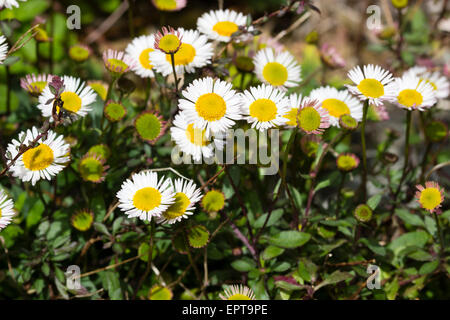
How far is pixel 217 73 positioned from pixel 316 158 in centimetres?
49

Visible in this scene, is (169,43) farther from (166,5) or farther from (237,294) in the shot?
(237,294)

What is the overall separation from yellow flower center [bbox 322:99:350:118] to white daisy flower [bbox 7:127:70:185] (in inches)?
32.5

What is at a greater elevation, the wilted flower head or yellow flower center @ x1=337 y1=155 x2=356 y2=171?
the wilted flower head

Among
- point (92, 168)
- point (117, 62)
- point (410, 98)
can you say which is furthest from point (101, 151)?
point (410, 98)

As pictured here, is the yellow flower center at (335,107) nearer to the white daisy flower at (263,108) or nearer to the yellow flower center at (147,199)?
the white daisy flower at (263,108)

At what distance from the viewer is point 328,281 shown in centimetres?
151

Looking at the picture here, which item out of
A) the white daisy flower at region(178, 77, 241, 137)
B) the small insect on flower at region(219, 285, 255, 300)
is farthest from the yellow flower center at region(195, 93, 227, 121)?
the small insect on flower at region(219, 285, 255, 300)

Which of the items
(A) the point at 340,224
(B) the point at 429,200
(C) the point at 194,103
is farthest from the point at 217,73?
(B) the point at 429,200

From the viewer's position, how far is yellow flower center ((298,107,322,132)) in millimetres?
1254

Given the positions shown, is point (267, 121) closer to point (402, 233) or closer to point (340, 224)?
point (340, 224)

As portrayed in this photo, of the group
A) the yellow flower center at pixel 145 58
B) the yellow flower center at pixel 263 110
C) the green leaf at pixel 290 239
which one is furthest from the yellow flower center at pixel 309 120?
the yellow flower center at pixel 145 58

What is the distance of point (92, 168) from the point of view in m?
1.50

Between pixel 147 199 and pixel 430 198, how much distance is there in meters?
0.80

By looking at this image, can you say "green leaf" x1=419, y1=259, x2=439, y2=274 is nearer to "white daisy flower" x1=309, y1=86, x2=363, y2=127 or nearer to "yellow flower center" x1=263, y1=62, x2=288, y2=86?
"white daisy flower" x1=309, y1=86, x2=363, y2=127
